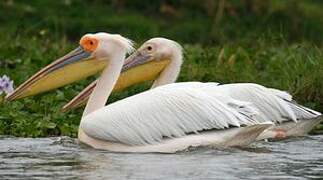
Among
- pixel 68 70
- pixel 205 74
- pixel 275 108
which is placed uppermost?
pixel 68 70

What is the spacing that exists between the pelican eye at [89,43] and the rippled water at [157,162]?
30.3 inches

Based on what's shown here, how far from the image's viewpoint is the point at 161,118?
8828 mm

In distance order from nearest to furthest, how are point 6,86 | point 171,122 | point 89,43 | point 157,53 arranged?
point 171,122 < point 89,43 < point 157,53 < point 6,86

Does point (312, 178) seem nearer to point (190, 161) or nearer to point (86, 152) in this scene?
point (190, 161)

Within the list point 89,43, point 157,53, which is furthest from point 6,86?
point 157,53

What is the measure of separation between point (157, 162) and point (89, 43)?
1.73 meters

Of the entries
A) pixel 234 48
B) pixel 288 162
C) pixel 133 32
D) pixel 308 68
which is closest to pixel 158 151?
pixel 288 162

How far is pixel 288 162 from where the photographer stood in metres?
8.23

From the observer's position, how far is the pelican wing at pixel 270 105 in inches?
383

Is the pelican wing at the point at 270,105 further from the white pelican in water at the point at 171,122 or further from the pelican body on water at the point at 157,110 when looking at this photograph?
the white pelican in water at the point at 171,122

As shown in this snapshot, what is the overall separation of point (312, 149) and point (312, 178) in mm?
1370

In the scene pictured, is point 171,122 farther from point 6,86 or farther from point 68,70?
point 6,86

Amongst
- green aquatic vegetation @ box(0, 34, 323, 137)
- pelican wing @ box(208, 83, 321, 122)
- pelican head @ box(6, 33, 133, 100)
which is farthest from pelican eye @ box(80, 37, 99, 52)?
pelican wing @ box(208, 83, 321, 122)

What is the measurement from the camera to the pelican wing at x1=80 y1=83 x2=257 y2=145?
876 cm
